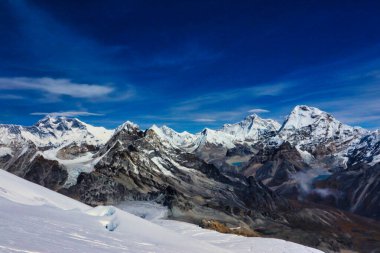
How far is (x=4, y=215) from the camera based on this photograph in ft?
70.8

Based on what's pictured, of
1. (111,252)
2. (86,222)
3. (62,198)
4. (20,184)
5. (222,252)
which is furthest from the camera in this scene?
(62,198)

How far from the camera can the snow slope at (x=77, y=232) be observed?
18.1 m

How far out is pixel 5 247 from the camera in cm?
1542

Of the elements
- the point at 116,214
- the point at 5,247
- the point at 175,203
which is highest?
the point at 175,203

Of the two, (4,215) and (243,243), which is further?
(243,243)

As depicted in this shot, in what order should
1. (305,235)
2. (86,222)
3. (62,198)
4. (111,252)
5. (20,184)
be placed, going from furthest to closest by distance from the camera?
(305,235)
(62,198)
(20,184)
(86,222)
(111,252)

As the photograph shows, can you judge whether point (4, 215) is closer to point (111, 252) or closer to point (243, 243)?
point (111, 252)

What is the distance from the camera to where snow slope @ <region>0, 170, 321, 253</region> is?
59.3 feet

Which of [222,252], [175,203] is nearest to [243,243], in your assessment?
[222,252]

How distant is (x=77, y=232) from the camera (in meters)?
21.8

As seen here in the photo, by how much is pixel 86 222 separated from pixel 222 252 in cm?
879

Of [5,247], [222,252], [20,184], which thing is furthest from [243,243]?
[5,247]

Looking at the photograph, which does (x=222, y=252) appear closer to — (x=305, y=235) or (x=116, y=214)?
(x=116, y=214)

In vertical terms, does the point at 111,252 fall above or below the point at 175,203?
below
